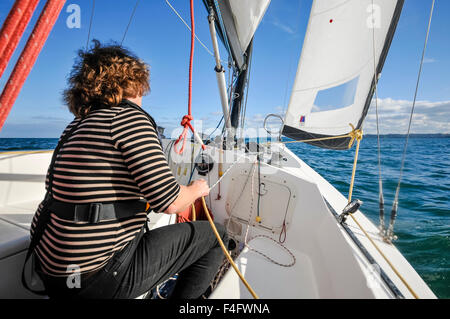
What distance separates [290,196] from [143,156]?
1.35 meters

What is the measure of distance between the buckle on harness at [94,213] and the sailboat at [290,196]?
0.60 m

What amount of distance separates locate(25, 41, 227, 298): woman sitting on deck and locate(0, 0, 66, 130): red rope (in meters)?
0.26

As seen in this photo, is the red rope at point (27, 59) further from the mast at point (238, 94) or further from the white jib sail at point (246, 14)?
the mast at point (238, 94)

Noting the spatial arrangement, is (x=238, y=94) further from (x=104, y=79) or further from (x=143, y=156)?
(x=143, y=156)

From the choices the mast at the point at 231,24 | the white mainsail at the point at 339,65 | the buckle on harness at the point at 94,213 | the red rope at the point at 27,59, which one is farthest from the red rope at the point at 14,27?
the white mainsail at the point at 339,65

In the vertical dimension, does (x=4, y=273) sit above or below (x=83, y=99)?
below

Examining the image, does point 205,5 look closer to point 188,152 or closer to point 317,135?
point 188,152

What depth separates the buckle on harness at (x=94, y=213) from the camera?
0.62 meters

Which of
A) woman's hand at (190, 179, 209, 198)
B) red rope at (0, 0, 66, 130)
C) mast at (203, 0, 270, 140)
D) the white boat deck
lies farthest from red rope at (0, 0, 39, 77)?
mast at (203, 0, 270, 140)

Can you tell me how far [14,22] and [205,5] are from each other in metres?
1.79

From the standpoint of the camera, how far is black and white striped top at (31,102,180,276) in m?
0.62
